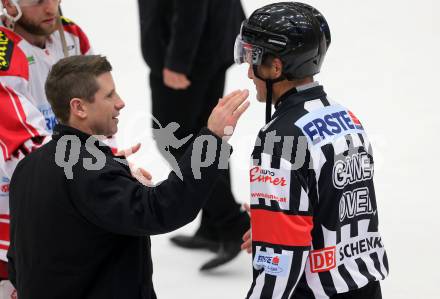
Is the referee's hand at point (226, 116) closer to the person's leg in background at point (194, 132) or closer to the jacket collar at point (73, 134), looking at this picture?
the jacket collar at point (73, 134)

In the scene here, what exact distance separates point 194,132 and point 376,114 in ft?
6.40

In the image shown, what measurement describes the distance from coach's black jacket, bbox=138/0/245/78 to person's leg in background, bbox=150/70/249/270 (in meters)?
0.10

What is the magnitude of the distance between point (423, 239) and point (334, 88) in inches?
80.1

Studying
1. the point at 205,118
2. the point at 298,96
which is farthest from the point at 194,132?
the point at 298,96

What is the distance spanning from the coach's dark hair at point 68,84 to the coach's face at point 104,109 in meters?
0.02

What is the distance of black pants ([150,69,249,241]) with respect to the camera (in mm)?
4047

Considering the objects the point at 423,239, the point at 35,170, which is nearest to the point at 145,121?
the point at 423,239

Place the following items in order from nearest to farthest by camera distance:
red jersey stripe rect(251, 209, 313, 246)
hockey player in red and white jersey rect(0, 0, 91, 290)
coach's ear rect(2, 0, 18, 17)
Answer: red jersey stripe rect(251, 209, 313, 246) < hockey player in red and white jersey rect(0, 0, 91, 290) < coach's ear rect(2, 0, 18, 17)

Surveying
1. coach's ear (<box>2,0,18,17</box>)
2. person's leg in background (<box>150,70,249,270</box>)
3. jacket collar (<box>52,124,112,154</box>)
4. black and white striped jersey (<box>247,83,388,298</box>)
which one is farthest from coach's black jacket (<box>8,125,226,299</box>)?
person's leg in background (<box>150,70,249,270</box>)

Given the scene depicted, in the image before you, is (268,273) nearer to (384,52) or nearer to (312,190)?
(312,190)

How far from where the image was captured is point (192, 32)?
3.93 meters

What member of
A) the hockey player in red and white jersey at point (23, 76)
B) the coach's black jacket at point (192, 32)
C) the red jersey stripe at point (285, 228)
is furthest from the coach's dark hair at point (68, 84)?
the coach's black jacket at point (192, 32)

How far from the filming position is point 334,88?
6.01m

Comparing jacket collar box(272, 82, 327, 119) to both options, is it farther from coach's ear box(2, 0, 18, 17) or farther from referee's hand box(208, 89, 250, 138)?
coach's ear box(2, 0, 18, 17)
